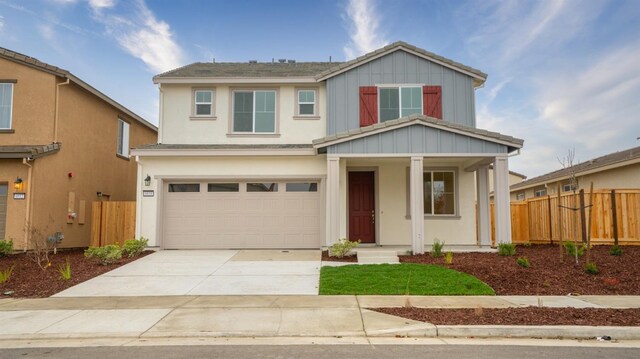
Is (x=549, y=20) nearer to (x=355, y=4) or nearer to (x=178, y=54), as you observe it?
(x=355, y=4)

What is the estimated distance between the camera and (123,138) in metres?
19.3

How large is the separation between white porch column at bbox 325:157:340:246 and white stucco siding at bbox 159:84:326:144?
2609mm

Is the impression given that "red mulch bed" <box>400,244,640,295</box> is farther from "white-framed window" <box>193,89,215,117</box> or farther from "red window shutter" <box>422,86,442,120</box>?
"white-framed window" <box>193,89,215,117</box>

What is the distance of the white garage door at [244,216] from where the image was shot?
561 inches

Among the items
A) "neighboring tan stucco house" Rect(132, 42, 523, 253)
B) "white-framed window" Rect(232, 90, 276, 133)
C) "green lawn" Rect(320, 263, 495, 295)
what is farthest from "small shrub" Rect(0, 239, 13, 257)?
"green lawn" Rect(320, 263, 495, 295)

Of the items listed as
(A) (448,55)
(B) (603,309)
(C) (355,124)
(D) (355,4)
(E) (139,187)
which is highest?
(D) (355,4)

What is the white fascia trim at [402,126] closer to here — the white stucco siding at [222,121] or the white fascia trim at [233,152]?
the white fascia trim at [233,152]

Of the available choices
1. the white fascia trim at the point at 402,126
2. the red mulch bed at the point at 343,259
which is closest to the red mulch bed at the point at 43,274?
the red mulch bed at the point at 343,259

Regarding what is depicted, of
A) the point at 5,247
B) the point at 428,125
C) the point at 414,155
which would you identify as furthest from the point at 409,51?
the point at 5,247

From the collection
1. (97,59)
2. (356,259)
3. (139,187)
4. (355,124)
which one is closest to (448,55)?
(355,124)

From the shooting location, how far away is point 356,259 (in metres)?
12.3

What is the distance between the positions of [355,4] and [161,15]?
7.15 meters

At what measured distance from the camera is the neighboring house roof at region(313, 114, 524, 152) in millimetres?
12680

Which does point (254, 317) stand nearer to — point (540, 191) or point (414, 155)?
point (414, 155)
